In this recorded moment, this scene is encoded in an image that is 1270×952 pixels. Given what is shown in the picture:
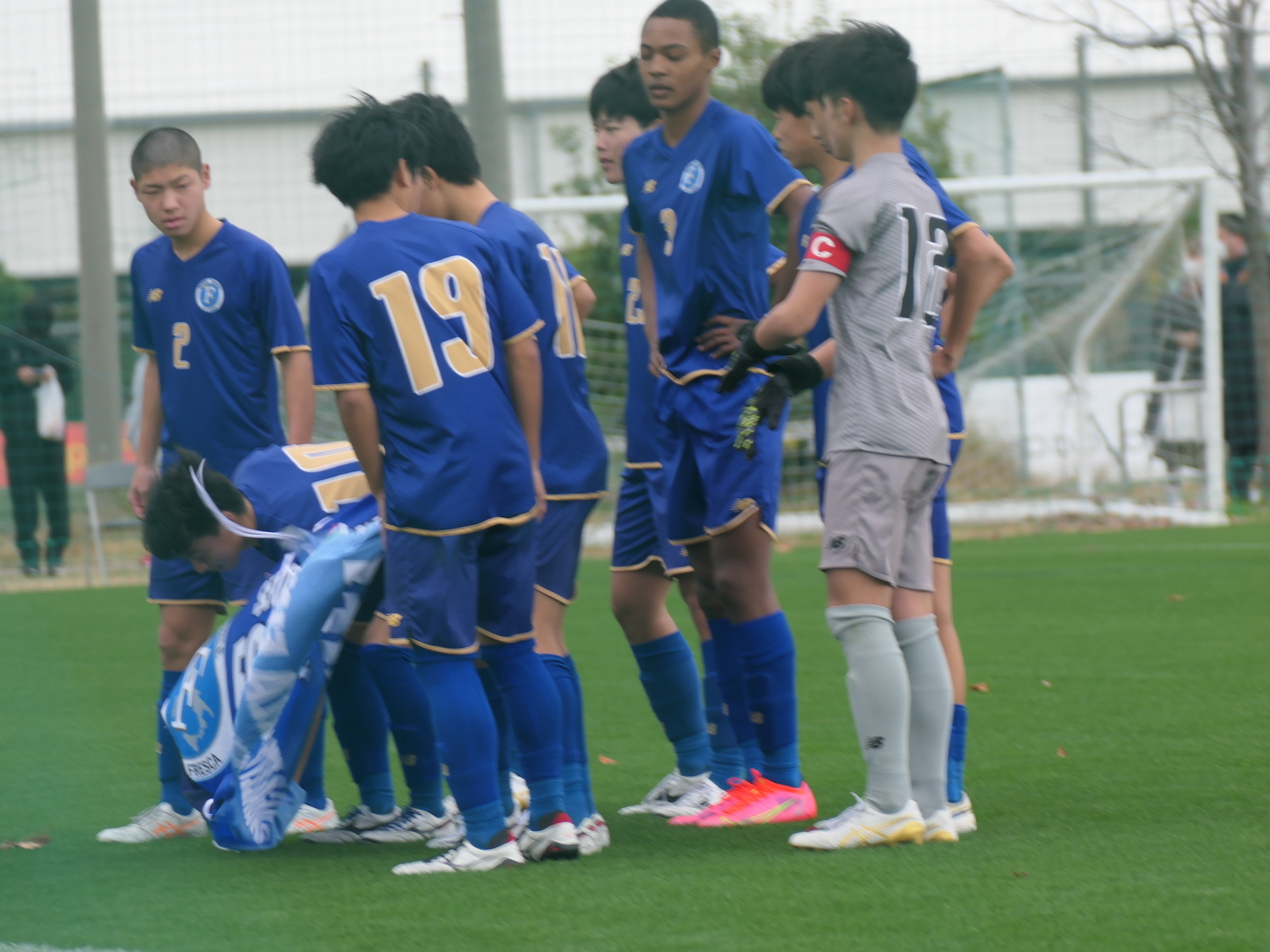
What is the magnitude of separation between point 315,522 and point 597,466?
76cm

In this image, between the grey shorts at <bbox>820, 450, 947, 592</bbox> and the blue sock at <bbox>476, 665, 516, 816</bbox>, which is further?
the blue sock at <bbox>476, 665, 516, 816</bbox>

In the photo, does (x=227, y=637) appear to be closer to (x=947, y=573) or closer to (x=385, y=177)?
(x=385, y=177)

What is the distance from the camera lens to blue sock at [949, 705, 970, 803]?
366 cm

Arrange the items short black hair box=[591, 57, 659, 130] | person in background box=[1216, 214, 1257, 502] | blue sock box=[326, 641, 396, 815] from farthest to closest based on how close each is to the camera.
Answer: person in background box=[1216, 214, 1257, 502]
short black hair box=[591, 57, 659, 130]
blue sock box=[326, 641, 396, 815]

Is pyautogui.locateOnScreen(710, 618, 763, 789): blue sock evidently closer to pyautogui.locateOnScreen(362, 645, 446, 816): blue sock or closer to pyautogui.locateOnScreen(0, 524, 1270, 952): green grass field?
pyautogui.locateOnScreen(0, 524, 1270, 952): green grass field

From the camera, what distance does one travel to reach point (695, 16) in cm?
392

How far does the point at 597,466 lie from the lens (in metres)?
4.00

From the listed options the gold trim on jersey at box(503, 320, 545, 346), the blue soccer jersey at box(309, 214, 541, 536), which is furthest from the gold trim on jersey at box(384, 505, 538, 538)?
the gold trim on jersey at box(503, 320, 545, 346)

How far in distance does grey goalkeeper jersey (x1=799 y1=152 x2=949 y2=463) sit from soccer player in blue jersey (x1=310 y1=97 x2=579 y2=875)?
698mm

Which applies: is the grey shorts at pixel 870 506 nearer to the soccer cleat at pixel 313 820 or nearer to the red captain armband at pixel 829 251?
the red captain armband at pixel 829 251

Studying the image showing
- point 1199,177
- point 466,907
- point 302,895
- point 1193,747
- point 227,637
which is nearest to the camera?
point 466,907

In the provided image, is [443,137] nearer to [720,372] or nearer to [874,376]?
[720,372]

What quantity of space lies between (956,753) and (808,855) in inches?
22.9

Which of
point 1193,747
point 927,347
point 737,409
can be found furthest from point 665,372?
point 1193,747
